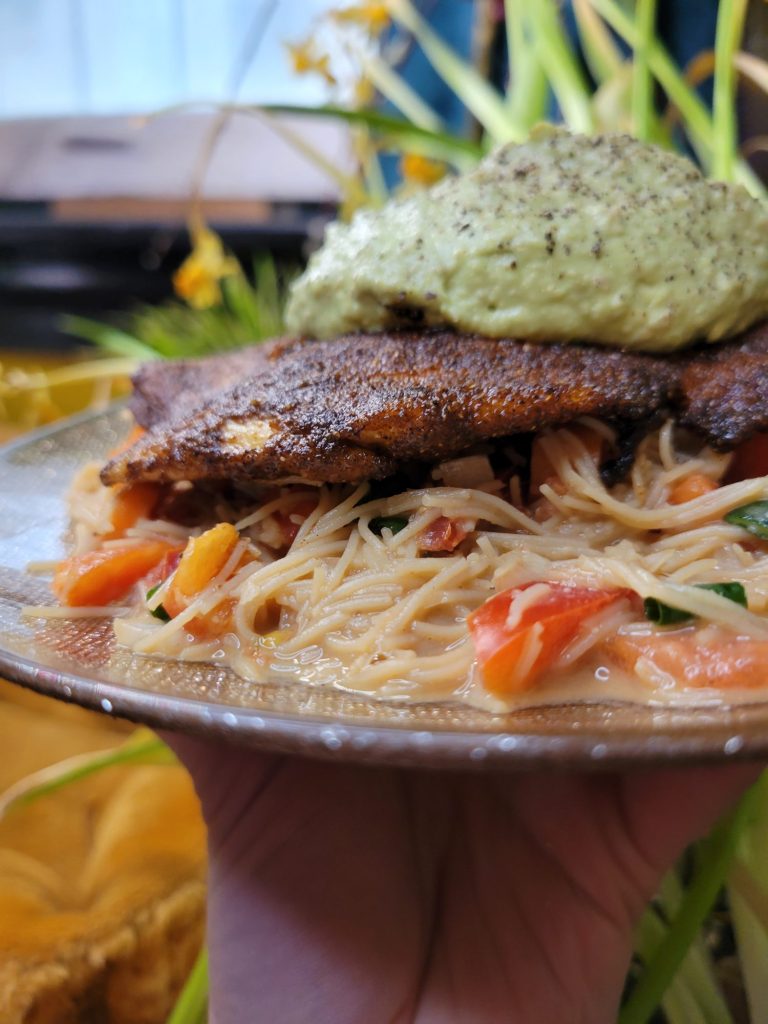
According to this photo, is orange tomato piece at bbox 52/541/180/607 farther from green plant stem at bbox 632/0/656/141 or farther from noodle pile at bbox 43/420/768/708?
green plant stem at bbox 632/0/656/141

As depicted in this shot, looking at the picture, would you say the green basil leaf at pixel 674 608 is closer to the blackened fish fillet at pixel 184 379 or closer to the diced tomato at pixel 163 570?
the diced tomato at pixel 163 570

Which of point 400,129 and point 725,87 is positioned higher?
point 725,87

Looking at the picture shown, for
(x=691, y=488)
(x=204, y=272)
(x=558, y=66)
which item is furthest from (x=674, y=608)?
(x=204, y=272)

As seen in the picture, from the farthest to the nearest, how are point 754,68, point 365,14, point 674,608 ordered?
point 365,14 → point 754,68 → point 674,608

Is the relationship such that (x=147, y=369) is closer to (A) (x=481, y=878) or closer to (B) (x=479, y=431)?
(B) (x=479, y=431)

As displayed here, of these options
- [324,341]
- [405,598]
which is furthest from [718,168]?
[405,598]

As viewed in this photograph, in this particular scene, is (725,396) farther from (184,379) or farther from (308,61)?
(308,61)

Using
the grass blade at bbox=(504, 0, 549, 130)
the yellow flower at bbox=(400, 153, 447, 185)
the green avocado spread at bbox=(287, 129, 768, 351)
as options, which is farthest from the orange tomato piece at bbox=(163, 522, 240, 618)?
the yellow flower at bbox=(400, 153, 447, 185)
